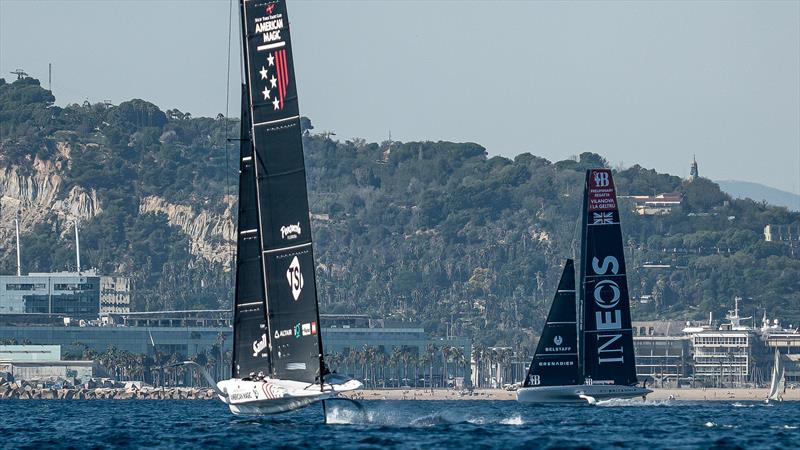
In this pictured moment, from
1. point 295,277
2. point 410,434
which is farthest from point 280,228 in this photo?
point 410,434

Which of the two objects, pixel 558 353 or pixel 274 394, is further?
pixel 558 353

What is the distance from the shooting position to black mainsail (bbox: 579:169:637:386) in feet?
244

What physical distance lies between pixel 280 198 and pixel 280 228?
0.74 m

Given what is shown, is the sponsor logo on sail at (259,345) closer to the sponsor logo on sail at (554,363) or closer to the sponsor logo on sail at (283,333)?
the sponsor logo on sail at (283,333)

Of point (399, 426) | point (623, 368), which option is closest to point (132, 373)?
point (623, 368)

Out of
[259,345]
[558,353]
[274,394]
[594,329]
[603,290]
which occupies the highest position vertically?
[603,290]

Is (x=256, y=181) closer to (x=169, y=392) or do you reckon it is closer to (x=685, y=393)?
(x=169, y=392)

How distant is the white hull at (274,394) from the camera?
147ft

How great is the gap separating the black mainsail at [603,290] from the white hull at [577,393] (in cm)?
44

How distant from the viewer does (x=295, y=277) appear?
1769 inches

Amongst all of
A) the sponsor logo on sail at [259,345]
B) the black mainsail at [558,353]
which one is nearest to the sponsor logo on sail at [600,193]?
the black mainsail at [558,353]

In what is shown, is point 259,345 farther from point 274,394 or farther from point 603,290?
point 603,290

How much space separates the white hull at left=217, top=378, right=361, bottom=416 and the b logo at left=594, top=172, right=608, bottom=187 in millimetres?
30582

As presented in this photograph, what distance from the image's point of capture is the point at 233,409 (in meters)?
46.8
